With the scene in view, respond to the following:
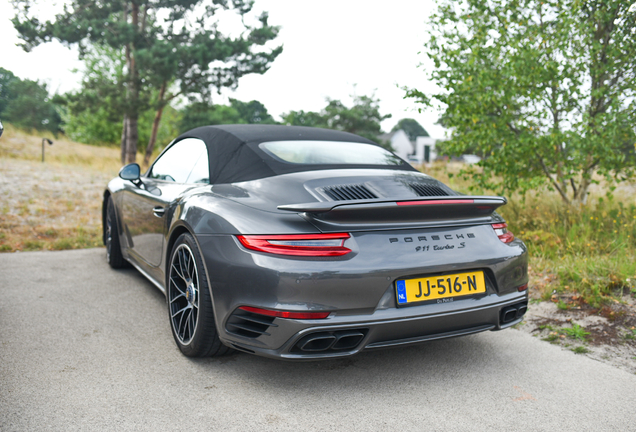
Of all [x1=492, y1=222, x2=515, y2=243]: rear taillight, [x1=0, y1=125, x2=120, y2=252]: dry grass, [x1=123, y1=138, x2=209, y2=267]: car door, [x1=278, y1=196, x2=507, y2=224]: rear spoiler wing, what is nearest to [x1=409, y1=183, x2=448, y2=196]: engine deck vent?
[x1=278, y1=196, x2=507, y2=224]: rear spoiler wing

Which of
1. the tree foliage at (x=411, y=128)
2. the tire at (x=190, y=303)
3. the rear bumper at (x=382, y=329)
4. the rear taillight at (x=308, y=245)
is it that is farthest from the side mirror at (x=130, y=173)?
the tree foliage at (x=411, y=128)

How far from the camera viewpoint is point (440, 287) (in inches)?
94.2

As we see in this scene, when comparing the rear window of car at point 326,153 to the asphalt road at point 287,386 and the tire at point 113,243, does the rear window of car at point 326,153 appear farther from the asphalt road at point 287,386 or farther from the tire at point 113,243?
the tire at point 113,243

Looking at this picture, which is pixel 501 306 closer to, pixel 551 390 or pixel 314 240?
pixel 551 390

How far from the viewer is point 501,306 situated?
257 cm

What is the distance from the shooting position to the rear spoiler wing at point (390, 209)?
225cm

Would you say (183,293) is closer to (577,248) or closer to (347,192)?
(347,192)

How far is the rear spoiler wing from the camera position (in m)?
2.25

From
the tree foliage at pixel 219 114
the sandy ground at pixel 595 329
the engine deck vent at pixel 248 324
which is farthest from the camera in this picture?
the tree foliage at pixel 219 114

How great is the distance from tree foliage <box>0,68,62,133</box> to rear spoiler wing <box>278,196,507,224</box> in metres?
69.7

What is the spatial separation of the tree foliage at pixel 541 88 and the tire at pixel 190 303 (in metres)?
4.37

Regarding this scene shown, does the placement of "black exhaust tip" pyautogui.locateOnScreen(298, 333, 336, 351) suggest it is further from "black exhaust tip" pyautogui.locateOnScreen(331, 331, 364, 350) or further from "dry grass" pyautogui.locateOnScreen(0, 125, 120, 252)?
"dry grass" pyautogui.locateOnScreen(0, 125, 120, 252)

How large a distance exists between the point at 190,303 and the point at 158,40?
17.7 m

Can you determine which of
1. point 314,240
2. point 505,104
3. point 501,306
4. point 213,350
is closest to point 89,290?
point 213,350
